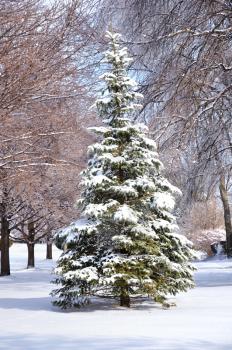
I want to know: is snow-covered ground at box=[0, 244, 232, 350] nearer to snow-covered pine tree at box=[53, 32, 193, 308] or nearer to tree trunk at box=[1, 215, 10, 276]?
snow-covered pine tree at box=[53, 32, 193, 308]

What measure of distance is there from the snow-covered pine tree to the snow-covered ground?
0.43m

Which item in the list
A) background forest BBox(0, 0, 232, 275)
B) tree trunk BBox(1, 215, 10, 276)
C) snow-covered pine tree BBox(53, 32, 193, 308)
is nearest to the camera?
background forest BBox(0, 0, 232, 275)

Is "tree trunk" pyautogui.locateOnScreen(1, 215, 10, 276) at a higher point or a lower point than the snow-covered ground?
higher

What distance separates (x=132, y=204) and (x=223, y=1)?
12.6 ft

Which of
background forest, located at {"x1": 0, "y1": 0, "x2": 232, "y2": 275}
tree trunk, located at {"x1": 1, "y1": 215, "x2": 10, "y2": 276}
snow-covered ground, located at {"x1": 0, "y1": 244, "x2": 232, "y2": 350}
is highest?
background forest, located at {"x1": 0, "y1": 0, "x2": 232, "y2": 275}

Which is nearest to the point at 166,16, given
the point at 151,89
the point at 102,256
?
Result: the point at 151,89

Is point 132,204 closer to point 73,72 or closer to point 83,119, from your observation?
point 73,72

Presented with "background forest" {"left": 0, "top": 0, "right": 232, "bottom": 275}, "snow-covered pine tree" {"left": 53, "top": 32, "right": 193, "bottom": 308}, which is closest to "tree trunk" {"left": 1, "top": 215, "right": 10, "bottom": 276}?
"background forest" {"left": 0, "top": 0, "right": 232, "bottom": 275}

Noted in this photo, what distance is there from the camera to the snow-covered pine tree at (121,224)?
8.58m

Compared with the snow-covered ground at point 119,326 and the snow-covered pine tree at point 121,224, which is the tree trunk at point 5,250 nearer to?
the snow-covered ground at point 119,326

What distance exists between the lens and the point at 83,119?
39.0ft

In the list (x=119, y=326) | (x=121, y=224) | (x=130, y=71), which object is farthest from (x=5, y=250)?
(x=119, y=326)

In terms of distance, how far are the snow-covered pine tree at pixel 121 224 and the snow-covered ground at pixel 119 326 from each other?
430 mm

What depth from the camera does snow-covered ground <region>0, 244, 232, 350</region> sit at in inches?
223
